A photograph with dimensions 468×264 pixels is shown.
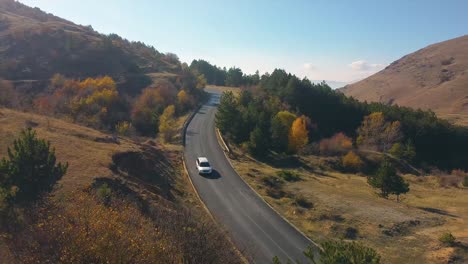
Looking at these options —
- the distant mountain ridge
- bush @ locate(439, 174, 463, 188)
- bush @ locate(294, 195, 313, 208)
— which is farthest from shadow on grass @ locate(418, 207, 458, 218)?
the distant mountain ridge

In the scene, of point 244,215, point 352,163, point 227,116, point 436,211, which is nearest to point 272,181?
point 244,215

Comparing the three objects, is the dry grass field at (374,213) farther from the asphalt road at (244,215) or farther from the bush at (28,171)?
the bush at (28,171)

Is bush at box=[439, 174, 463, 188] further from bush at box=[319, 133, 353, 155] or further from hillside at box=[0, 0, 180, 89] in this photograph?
hillside at box=[0, 0, 180, 89]

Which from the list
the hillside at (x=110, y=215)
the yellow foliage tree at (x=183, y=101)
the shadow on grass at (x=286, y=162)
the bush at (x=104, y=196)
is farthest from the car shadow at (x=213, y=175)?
the yellow foliage tree at (x=183, y=101)

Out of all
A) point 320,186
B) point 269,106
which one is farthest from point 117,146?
point 269,106

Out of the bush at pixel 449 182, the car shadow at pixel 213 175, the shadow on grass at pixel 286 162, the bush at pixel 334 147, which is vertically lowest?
the car shadow at pixel 213 175

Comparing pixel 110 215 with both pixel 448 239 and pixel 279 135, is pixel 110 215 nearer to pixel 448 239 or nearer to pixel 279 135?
pixel 448 239
